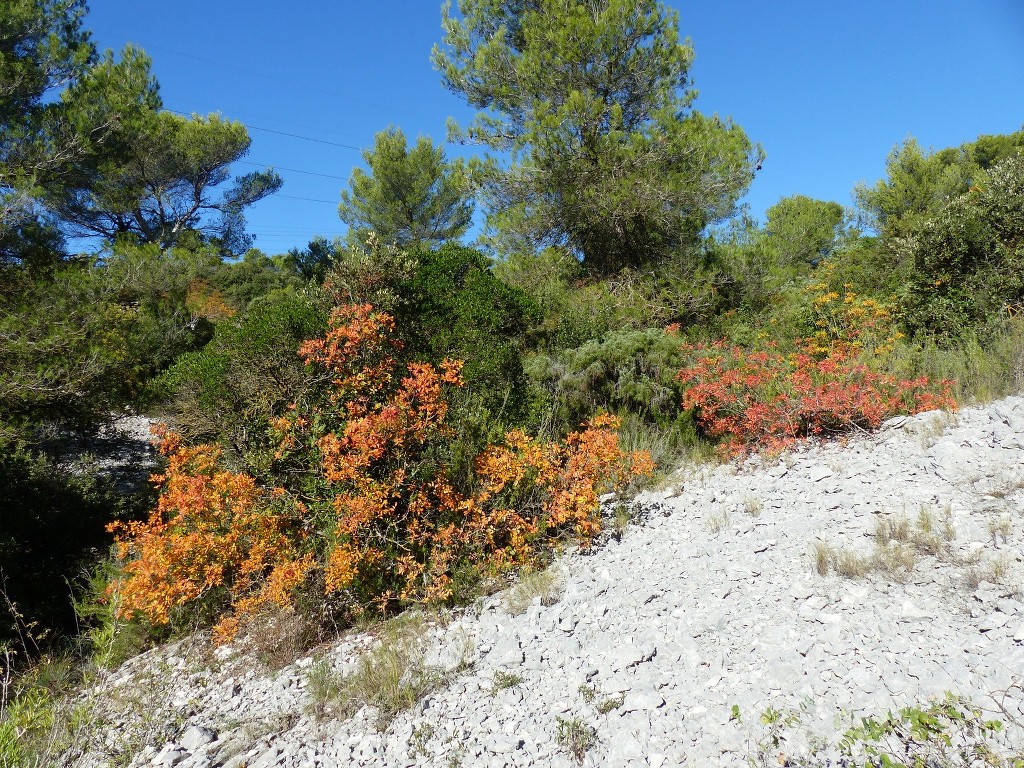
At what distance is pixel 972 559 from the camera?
2.75 meters

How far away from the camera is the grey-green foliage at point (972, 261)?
6.27 metres

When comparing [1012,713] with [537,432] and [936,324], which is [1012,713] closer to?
[537,432]

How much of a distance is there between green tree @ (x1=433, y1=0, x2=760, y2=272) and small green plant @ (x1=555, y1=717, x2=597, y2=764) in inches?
305

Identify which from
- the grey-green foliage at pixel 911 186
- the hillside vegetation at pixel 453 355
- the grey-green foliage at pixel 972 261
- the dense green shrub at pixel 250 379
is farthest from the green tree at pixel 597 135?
the grey-green foliage at pixel 911 186

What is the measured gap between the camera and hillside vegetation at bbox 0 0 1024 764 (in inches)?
160

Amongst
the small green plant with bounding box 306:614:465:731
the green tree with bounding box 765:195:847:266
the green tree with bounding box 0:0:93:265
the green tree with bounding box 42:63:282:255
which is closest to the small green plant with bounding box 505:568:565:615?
the small green plant with bounding box 306:614:465:731

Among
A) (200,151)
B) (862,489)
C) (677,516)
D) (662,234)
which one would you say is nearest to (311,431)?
(677,516)

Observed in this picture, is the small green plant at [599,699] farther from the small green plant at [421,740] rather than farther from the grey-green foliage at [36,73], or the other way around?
the grey-green foliage at [36,73]

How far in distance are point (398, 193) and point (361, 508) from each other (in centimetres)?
1414

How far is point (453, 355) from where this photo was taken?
5.39 metres

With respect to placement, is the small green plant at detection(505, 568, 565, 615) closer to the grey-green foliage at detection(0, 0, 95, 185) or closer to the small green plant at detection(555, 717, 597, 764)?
the small green plant at detection(555, 717, 597, 764)

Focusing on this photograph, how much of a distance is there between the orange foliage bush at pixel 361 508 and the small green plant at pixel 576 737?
1462mm

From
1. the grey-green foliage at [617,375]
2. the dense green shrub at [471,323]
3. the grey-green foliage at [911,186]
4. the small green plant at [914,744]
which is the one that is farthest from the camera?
the grey-green foliage at [911,186]

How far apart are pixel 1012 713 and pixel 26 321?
26.0ft
